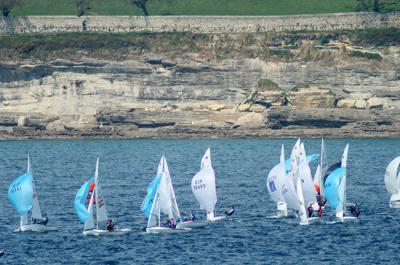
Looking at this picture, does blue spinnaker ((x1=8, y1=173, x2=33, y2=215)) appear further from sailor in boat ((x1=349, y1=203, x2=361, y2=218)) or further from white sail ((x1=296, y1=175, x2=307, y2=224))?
sailor in boat ((x1=349, y1=203, x2=361, y2=218))

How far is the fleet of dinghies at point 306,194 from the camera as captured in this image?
A: 77.1 m

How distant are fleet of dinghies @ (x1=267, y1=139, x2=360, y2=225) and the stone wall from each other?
73.2 meters

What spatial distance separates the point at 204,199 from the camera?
77500 millimetres

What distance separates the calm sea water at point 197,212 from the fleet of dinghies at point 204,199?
1036 millimetres

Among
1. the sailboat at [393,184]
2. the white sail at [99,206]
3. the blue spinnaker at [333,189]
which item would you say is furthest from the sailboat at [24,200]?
the sailboat at [393,184]

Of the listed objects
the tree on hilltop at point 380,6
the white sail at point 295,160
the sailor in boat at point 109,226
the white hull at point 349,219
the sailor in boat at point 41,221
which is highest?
the tree on hilltop at point 380,6

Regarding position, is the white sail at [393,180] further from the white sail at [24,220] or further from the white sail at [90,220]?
the white sail at [24,220]

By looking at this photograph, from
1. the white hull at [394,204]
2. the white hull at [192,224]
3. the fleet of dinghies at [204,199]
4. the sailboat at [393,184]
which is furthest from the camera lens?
the sailboat at [393,184]

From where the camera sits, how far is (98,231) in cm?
7231

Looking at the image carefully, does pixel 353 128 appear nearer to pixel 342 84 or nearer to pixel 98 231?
pixel 342 84

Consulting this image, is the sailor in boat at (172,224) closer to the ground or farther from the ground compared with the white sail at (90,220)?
closer to the ground

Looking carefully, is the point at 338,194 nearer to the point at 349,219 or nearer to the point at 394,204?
the point at 349,219

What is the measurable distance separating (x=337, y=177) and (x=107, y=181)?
95.2 feet

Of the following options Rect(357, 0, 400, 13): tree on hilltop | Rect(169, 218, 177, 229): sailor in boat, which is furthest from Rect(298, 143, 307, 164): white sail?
Rect(357, 0, 400, 13): tree on hilltop
